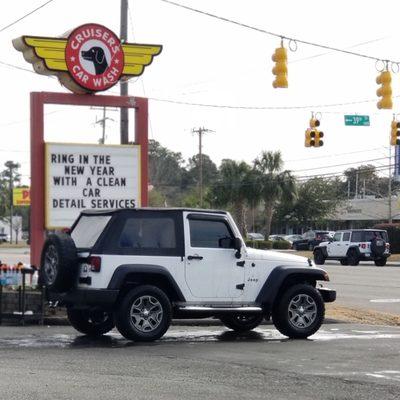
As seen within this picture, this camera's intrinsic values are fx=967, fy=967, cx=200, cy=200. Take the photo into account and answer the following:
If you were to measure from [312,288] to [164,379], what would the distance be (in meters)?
5.09

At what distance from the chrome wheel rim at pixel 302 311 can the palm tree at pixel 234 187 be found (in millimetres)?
51317

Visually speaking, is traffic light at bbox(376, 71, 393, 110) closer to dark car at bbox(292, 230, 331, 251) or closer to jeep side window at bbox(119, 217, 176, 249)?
jeep side window at bbox(119, 217, 176, 249)

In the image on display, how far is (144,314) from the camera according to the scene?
13750 millimetres

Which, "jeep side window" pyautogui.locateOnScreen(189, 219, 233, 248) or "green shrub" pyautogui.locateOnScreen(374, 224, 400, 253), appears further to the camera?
"green shrub" pyautogui.locateOnScreen(374, 224, 400, 253)

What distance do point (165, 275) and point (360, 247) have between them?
33.5m

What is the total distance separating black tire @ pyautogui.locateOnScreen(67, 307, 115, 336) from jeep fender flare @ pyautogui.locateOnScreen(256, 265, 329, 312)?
92.6 inches

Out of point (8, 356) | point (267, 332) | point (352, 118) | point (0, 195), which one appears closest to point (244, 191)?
point (352, 118)

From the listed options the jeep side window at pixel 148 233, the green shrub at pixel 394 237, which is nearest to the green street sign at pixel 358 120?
the jeep side window at pixel 148 233

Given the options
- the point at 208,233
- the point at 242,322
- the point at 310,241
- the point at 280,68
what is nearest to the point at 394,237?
the point at 310,241

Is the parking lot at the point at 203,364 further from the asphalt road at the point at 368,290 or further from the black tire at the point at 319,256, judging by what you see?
the black tire at the point at 319,256

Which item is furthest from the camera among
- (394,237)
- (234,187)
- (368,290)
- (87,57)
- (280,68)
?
(234,187)

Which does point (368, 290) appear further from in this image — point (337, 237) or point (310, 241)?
point (310, 241)

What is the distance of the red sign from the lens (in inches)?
754

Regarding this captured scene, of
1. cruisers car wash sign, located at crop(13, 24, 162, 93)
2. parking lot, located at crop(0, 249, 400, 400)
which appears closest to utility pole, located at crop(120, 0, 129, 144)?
cruisers car wash sign, located at crop(13, 24, 162, 93)
